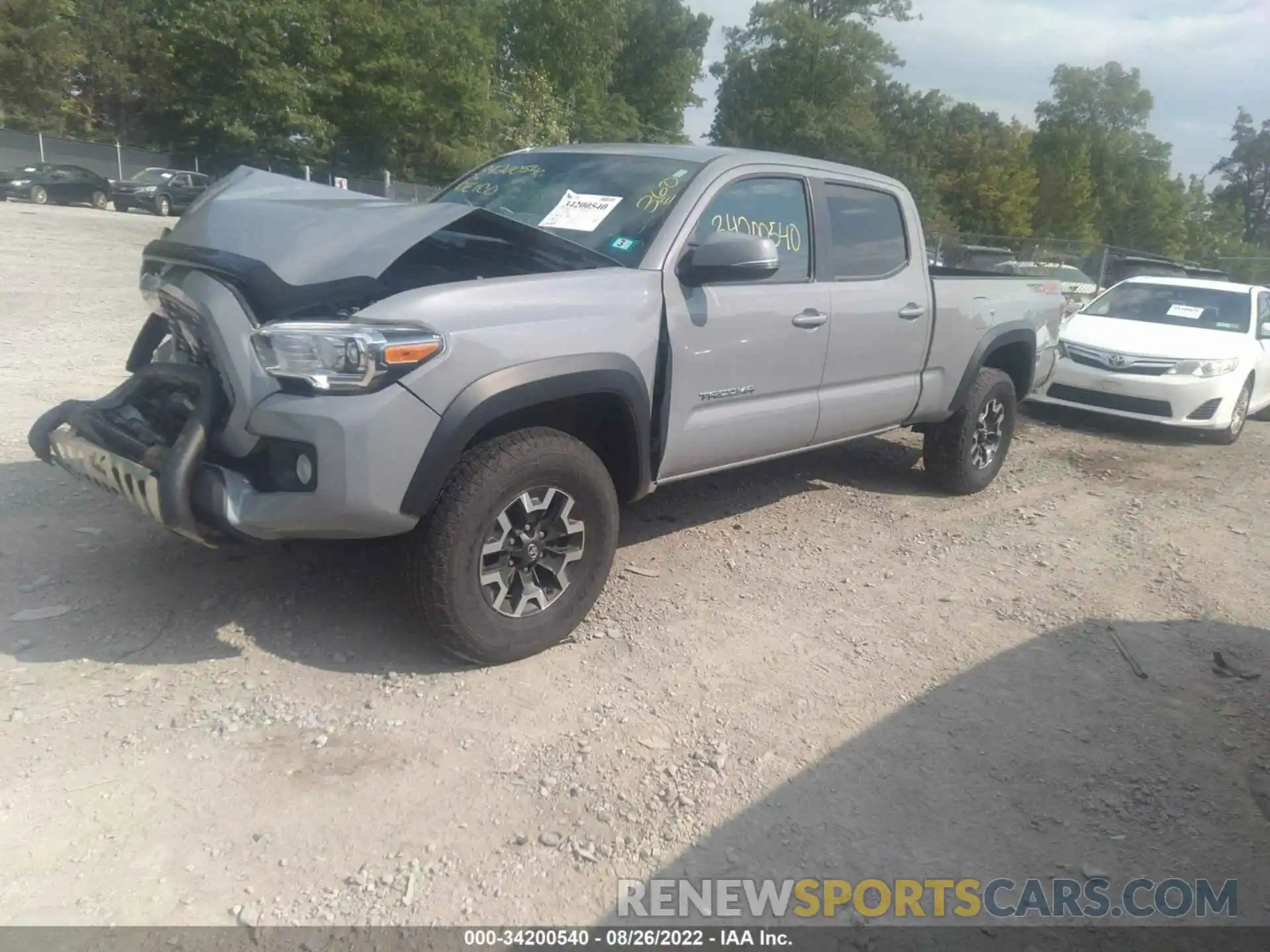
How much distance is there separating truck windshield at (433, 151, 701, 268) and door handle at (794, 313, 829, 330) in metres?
0.82

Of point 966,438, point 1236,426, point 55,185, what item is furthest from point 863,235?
point 55,185

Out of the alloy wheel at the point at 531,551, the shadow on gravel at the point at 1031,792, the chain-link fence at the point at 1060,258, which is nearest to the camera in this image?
the shadow on gravel at the point at 1031,792

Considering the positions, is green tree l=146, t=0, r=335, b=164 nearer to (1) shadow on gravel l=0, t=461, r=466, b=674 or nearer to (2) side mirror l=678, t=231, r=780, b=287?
(1) shadow on gravel l=0, t=461, r=466, b=674

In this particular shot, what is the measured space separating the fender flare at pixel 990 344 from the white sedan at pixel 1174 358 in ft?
7.23

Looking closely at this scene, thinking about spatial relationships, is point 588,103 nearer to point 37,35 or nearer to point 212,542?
point 37,35

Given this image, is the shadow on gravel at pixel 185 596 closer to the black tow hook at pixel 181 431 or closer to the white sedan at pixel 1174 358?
the black tow hook at pixel 181 431

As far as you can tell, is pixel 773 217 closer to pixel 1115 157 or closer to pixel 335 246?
pixel 335 246

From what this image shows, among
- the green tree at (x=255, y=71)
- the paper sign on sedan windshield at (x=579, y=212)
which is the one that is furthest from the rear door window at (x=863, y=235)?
the green tree at (x=255, y=71)

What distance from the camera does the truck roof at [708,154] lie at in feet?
14.7

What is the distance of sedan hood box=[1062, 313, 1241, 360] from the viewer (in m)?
8.74

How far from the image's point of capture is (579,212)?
14.3ft

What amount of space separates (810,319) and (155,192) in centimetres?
2980

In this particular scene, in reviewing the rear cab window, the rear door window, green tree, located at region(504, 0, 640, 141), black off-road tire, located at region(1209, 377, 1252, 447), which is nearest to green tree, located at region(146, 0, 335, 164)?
green tree, located at region(504, 0, 640, 141)

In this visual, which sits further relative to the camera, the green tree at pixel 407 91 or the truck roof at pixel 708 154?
the green tree at pixel 407 91
